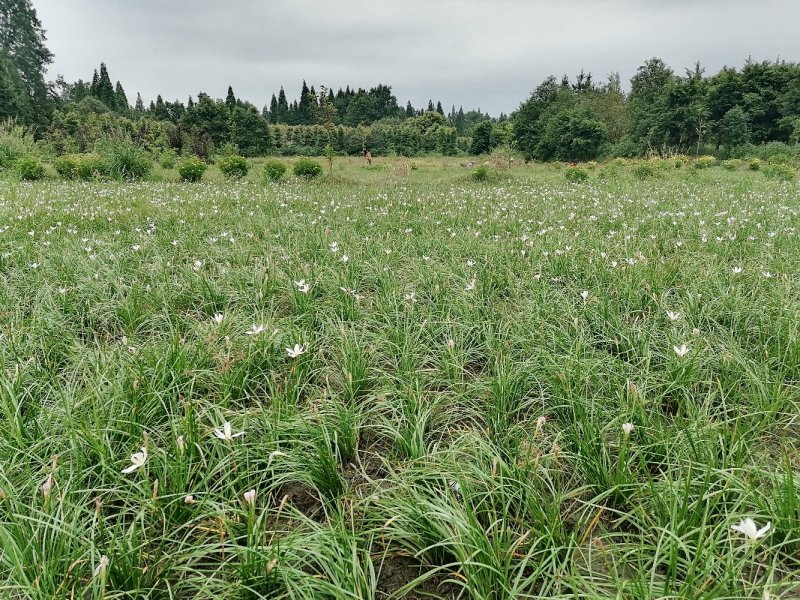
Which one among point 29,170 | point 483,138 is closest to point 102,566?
point 29,170

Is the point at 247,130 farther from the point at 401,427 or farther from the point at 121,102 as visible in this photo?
the point at 401,427

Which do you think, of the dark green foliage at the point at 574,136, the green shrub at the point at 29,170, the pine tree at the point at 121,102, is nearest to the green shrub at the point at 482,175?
the green shrub at the point at 29,170

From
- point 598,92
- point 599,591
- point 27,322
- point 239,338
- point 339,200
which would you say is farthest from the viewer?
point 598,92

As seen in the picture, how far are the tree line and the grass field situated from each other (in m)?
19.3

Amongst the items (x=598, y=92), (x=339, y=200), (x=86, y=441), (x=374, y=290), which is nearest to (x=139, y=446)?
(x=86, y=441)

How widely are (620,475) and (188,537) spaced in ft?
5.71

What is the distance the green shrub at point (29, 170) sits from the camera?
16656mm

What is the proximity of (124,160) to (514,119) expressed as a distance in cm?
5270

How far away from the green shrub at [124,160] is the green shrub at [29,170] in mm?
2361

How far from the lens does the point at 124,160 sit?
703 inches

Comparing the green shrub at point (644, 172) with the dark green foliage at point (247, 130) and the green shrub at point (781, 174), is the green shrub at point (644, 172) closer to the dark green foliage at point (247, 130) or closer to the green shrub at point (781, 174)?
the green shrub at point (781, 174)

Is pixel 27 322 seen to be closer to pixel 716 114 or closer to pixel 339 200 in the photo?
pixel 339 200

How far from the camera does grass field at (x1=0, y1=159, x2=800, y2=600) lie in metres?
1.43

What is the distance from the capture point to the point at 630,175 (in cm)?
2083
